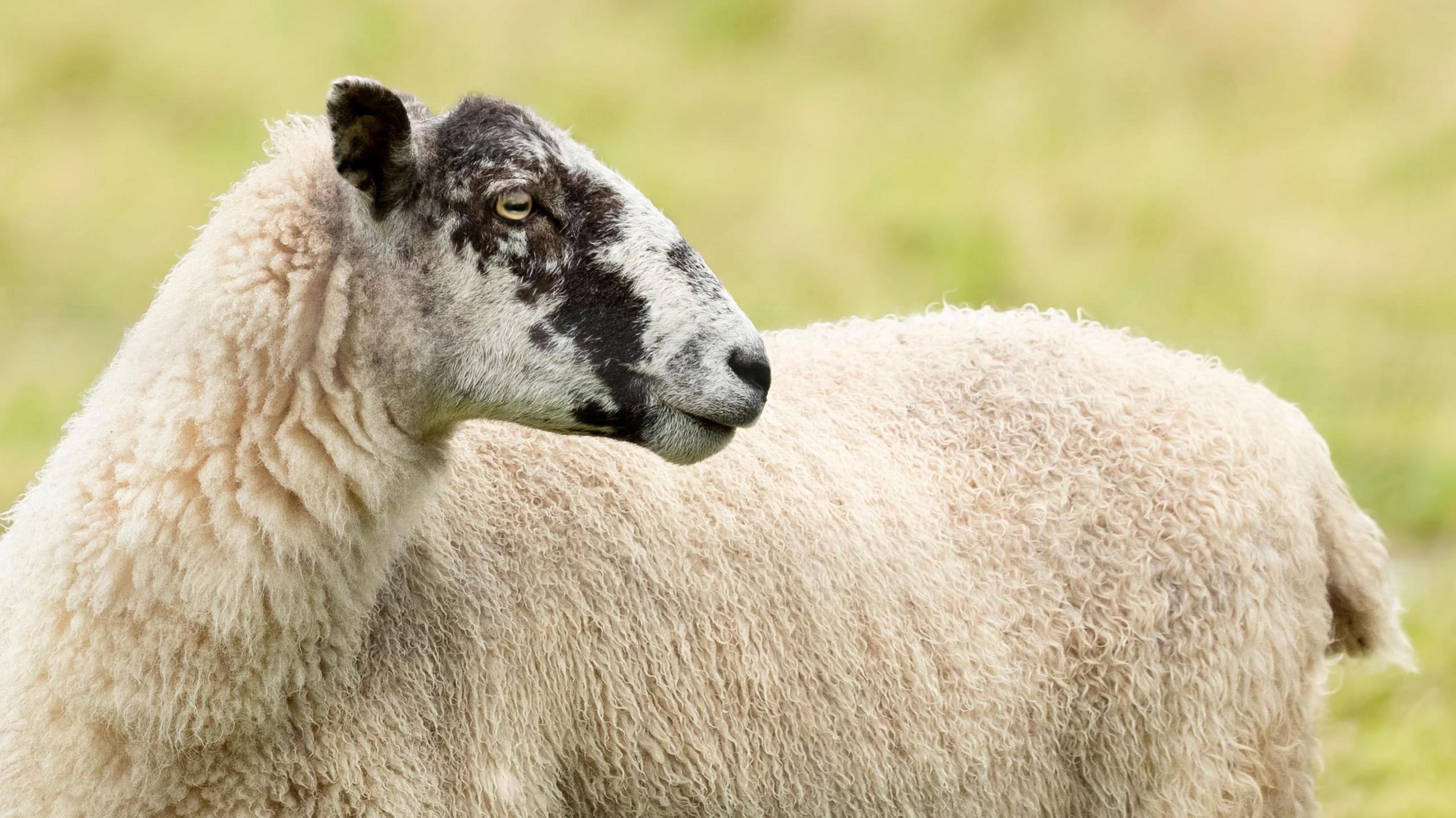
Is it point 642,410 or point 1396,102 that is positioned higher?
point 1396,102

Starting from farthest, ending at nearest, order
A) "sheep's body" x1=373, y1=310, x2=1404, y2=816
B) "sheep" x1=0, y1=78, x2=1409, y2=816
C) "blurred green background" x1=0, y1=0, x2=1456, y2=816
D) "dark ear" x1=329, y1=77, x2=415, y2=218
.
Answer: "blurred green background" x1=0, y1=0, x2=1456, y2=816, "sheep's body" x1=373, y1=310, x2=1404, y2=816, "sheep" x1=0, y1=78, x2=1409, y2=816, "dark ear" x1=329, y1=77, x2=415, y2=218

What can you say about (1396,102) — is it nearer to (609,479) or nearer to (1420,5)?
(1420,5)

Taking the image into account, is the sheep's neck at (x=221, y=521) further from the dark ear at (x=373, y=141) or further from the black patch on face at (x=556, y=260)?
the black patch on face at (x=556, y=260)

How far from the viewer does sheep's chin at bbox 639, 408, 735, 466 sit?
351 centimetres

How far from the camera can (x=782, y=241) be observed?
1331cm

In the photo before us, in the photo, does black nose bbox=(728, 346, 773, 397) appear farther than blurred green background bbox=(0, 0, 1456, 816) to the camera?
No

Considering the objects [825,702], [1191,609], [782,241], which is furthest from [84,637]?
[782,241]

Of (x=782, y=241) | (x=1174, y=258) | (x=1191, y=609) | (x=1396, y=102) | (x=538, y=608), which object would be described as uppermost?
(x=1396, y=102)

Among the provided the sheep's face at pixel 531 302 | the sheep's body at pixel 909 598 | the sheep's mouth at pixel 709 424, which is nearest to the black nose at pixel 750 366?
the sheep's face at pixel 531 302

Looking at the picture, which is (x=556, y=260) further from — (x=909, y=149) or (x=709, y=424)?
(x=909, y=149)

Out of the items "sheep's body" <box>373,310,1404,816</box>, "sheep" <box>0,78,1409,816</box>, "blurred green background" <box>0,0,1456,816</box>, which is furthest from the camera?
"blurred green background" <box>0,0,1456,816</box>

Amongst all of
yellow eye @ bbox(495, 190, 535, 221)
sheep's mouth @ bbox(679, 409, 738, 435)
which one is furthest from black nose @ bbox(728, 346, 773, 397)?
yellow eye @ bbox(495, 190, 535, 221)

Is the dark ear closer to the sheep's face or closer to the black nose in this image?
the sheep's face

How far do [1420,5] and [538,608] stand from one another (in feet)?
45.6
